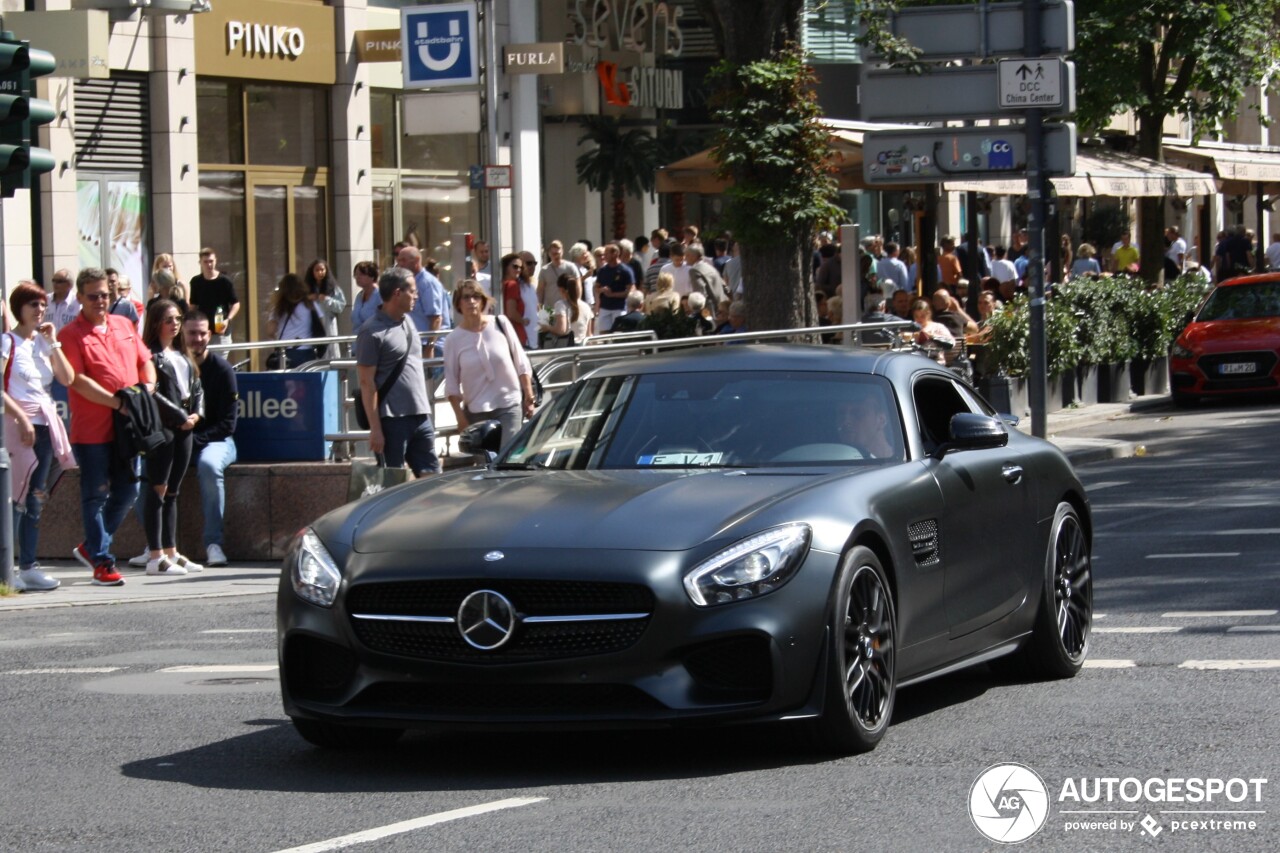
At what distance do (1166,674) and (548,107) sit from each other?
31011mm

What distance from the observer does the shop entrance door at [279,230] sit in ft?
93.4

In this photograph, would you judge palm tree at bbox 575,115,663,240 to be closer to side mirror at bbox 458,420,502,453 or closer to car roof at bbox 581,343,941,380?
side mirror at bbox 458,420,502,453

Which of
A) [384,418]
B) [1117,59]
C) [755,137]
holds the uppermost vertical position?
[1117,59]

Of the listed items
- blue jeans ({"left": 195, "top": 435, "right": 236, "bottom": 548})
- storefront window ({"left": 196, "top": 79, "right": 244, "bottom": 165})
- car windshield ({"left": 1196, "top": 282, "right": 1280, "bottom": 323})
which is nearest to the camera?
blue jeans ({"left": 195, "top": 435, "right": 236, "bottom": 548})

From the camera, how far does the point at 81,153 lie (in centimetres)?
2530

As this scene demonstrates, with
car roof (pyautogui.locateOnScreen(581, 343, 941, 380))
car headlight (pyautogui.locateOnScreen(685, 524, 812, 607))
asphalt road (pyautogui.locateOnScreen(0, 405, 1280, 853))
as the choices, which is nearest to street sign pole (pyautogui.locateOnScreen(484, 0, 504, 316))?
asphalt road (pyautogui.locateOnScreen(0, 405, 1280, 853))

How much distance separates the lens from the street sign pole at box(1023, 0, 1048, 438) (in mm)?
19109

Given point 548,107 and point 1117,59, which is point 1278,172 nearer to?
point 1117,59

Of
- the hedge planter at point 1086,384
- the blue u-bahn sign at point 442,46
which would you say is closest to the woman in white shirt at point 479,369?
the blue u-bahn sign at point 442,46

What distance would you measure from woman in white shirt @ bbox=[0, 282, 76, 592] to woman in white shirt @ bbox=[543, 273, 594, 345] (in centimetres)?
1011

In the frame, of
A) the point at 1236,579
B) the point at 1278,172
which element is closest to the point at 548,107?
the point at 1278,172

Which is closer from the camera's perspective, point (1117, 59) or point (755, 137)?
point (755, 137)

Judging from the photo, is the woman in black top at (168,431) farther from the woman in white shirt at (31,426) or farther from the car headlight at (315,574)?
the car headlight at (315,574)

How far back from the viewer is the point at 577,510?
7.41 m
